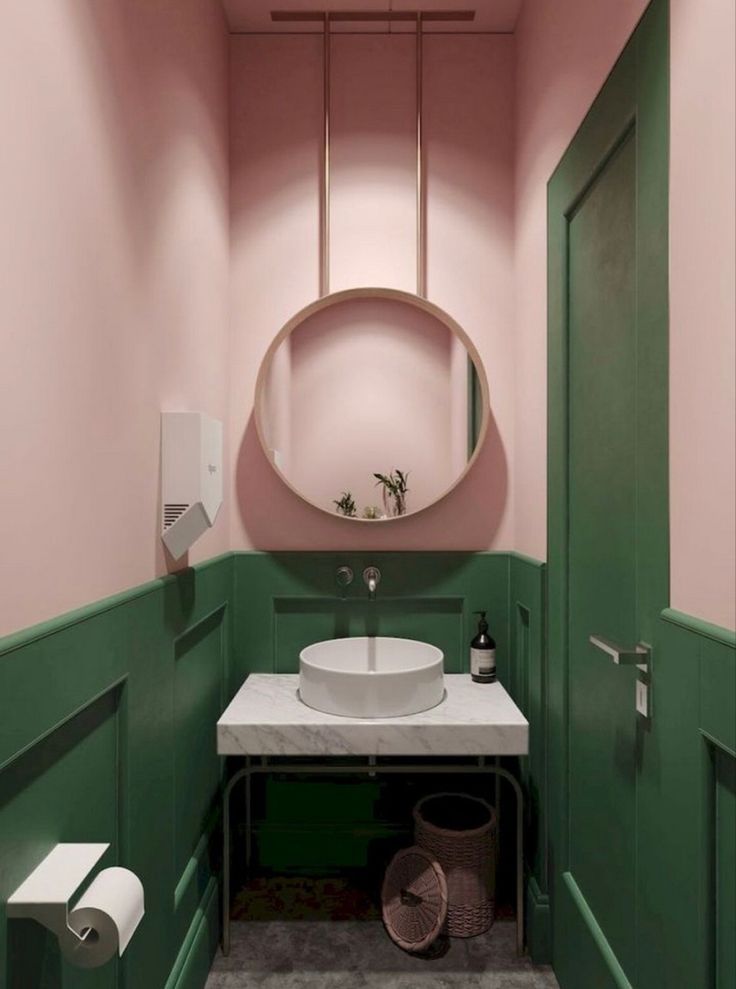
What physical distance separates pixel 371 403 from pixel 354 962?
156cm

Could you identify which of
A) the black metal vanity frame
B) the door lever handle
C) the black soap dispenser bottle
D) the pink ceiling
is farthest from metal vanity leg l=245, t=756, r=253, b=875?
the pink ceiling

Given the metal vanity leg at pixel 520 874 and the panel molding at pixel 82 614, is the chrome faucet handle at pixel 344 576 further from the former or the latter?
the metal vanity leg at pixel 520 874

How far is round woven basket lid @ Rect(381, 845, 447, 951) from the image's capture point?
1.70 meters

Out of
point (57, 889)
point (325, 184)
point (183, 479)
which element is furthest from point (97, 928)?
point (325, 184)

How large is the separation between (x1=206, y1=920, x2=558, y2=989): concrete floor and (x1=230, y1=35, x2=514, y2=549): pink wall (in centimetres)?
110

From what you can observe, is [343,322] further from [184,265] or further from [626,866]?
[626,866]

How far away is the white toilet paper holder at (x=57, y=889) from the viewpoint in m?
0.79

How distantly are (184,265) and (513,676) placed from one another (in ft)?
4.92

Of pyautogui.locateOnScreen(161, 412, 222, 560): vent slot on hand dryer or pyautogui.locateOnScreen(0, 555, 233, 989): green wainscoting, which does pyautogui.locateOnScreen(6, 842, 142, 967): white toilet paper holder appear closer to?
pyautogui.locateOnScreen(0, 555, 233, 989): green wainscoting

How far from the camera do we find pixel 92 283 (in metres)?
1.06

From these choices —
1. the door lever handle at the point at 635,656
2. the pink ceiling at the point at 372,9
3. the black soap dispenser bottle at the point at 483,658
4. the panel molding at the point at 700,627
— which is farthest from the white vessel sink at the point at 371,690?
the pink ceiling at the point at 372,9

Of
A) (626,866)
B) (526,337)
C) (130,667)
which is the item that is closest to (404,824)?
(626,866)

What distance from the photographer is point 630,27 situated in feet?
3.76

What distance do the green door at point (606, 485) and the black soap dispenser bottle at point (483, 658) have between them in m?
0.28
